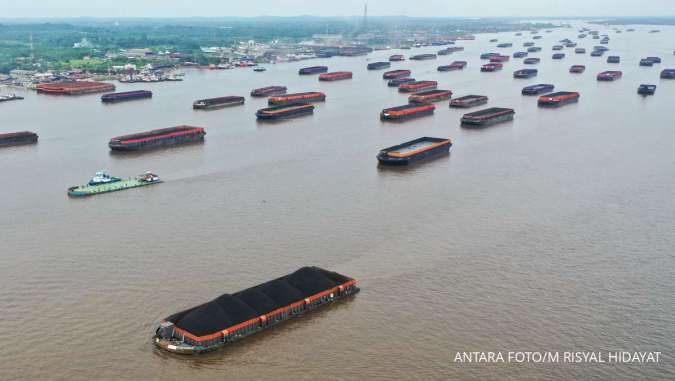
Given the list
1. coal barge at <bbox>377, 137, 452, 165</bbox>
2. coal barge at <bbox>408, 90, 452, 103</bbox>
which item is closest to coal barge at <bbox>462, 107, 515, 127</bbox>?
coal barge at <bbox>377, 137, 452, 165</bbox>

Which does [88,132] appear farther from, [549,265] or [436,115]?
[549,265]

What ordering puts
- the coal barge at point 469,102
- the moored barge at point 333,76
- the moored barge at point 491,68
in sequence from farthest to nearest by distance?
the moored barge at point 491,68, the moored barge at point 333,76, the coal barge at point 469,102

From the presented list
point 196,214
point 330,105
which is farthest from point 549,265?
point 330,105

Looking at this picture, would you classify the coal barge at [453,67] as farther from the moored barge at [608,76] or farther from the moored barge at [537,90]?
the moored barge at [537,90]

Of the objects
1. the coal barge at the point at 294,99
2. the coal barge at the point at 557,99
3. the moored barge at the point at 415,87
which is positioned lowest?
the coal barge at the point at 294,99

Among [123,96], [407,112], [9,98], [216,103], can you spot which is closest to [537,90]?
[407,112]

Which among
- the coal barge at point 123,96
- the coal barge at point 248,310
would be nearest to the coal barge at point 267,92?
the coal barge at point 123,96

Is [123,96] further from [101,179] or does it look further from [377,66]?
[377,66]
